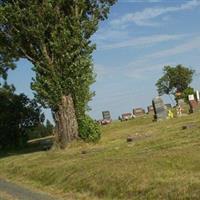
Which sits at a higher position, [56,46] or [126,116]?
[56,46]

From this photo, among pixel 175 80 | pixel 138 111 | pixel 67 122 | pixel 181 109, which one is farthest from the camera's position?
pixel 175 80

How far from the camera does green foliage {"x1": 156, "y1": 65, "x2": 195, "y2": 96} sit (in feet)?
317

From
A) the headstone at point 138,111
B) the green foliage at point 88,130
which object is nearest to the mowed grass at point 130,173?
the green foliage at point 88,130

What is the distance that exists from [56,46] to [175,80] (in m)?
67.3

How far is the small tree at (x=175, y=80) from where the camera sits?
96.6m

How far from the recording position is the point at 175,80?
96750 mm

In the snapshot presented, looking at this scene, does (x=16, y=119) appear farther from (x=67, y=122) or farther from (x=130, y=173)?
(x=130, y=173)

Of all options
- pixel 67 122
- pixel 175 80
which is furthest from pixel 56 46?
pixel 175 80

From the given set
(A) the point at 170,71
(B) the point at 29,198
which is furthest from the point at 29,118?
(A) the point at 170,71

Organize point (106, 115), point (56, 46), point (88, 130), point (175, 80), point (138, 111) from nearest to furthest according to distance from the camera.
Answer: point (56, 46), point (88, 130), point (106, 115), point (138, 111), point (175, 80)

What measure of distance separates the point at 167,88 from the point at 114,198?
Result: 84.6 metres

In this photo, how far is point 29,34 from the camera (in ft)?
102

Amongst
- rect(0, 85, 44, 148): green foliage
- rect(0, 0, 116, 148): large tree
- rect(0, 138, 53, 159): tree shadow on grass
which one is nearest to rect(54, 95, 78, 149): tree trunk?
rect(0, 0, 116, 148): large tree

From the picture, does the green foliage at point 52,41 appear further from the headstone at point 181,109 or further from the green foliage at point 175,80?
the green foliage at point 175,80
